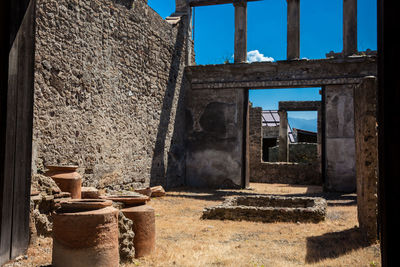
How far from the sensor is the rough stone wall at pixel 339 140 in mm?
11023

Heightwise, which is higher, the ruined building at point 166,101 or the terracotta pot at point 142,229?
the ruined building at point 166,101

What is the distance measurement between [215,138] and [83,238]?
9.24m

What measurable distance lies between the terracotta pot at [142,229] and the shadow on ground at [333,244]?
1819 mm

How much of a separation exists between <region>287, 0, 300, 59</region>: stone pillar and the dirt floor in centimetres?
617

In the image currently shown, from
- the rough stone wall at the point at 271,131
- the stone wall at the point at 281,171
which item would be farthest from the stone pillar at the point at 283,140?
the rough stone wall at the point at 271,131

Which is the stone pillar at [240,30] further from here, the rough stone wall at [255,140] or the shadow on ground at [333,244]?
the shadow on ground at [333,244]

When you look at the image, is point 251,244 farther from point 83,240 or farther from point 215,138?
point 215,138

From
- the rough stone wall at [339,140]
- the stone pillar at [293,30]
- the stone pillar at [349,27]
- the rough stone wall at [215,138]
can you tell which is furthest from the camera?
the rough stone wall at [215,138]

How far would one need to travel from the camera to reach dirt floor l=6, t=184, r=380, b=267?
157 inches

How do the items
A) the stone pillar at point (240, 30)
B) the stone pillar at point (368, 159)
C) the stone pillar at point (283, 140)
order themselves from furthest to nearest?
the stone pillar at point (283, 140) < the stone pillar at point (240, 30) < the stone pillar at point (368, 159)

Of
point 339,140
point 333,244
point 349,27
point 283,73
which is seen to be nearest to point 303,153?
point 339,140

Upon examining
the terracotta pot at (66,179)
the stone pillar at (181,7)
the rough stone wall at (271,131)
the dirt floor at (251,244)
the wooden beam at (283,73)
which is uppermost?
the stone pillar at (181,7)

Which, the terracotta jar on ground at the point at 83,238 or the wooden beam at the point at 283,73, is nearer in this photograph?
the terracotta jar on ground at the point at 83,238

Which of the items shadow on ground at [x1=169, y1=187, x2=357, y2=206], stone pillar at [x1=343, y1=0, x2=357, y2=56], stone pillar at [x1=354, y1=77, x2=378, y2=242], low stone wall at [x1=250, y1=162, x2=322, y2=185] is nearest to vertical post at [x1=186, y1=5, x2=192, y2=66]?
shadow on ground at [x1=169, y1=187, x2=357, y2=206]
